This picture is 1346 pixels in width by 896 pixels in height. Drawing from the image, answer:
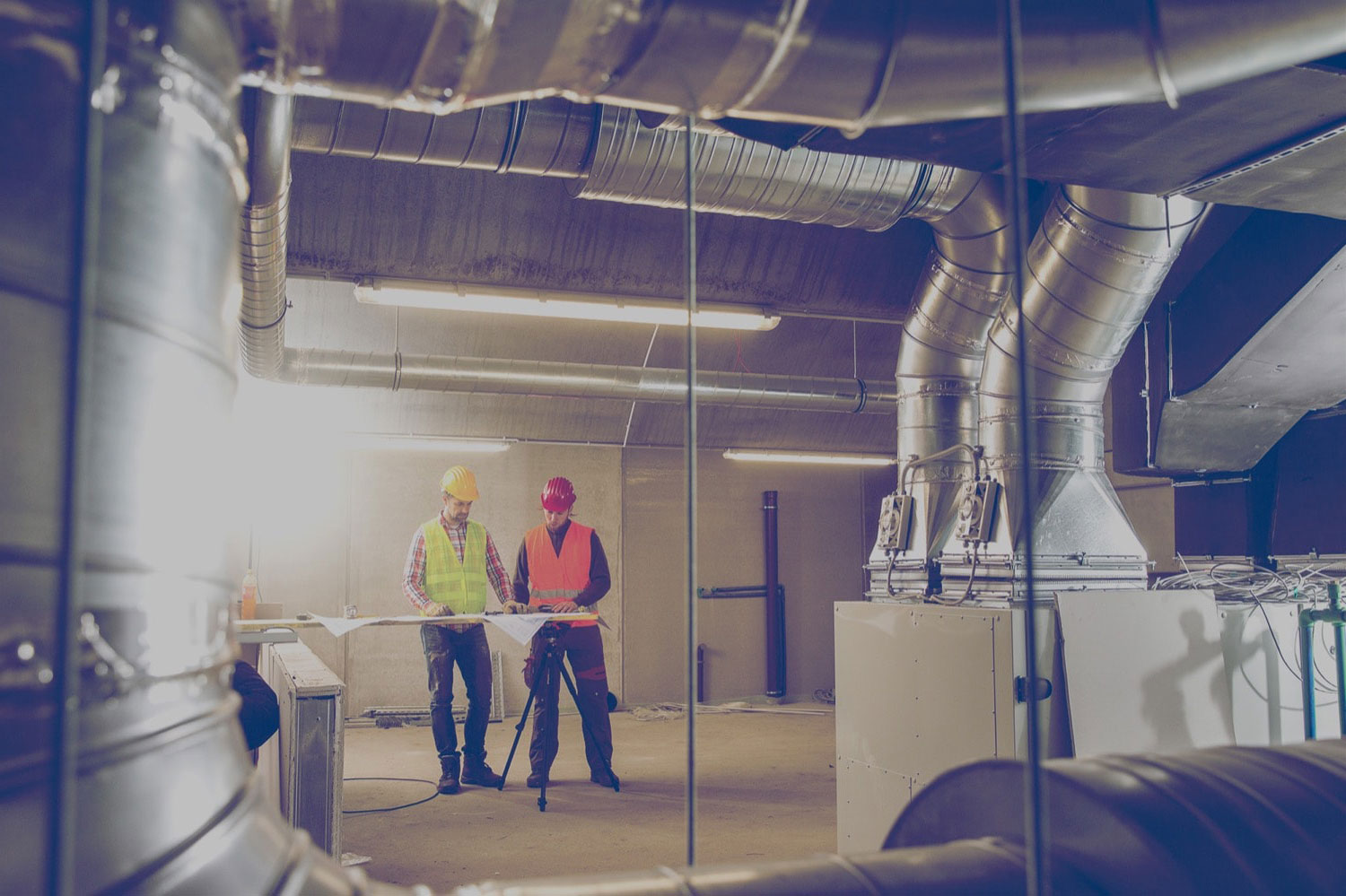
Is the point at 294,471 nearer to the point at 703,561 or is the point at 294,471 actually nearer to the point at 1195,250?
the point at 703,561

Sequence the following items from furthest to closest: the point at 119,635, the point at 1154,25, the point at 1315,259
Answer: the point at 1315,259 → the point at 1154,25 → the point at 119,635

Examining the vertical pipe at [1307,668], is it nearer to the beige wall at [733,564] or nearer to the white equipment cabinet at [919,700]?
the white equipment cabinet at [919,700]

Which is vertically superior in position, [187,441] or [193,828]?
[187,441]

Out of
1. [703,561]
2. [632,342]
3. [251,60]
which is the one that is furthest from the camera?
[703,561]

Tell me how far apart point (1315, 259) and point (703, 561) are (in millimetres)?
6645

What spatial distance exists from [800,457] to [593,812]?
516 cm

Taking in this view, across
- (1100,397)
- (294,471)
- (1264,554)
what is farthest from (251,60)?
(294,471)

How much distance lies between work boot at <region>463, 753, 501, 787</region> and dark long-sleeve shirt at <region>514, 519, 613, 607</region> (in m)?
0.92

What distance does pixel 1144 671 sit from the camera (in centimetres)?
372

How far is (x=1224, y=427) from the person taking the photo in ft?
15.7

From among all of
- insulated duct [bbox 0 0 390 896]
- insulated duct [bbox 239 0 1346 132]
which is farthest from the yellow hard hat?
insulated duct [bbox 0 0 390 896]

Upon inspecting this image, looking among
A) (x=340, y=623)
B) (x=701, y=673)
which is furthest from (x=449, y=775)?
(x=701, y=673)

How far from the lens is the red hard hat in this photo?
5891 millimetres

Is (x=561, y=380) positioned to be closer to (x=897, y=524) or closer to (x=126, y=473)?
(x=897, y=524)
